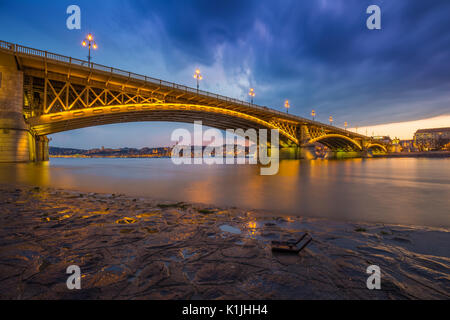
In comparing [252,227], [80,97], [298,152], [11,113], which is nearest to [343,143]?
[298,152]

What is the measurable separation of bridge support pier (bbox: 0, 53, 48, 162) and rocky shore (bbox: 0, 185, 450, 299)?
892 inches

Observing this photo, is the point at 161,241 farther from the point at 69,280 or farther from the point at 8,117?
the point at 8,117

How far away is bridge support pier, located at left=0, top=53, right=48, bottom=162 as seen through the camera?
19.0 metres

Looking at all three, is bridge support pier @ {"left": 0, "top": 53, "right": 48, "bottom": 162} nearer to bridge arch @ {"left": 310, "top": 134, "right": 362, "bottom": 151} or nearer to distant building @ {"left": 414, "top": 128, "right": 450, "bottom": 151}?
bridge arch @ {"left": 310, "top": 134, "right": 362, "bottom": 151}

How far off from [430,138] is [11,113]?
21651 cm

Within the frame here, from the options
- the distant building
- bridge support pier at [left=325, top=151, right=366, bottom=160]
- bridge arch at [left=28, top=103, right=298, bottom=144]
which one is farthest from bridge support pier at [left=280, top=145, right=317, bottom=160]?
the distant building

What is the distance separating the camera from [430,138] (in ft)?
480

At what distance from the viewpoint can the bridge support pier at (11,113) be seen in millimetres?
18969

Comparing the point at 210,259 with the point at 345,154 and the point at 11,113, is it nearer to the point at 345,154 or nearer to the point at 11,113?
the point at 11,113

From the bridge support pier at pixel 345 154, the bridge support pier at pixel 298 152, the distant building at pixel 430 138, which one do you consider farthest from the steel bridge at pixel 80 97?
the distant building at pixel 430 138

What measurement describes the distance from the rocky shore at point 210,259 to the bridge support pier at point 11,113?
2267 cm
